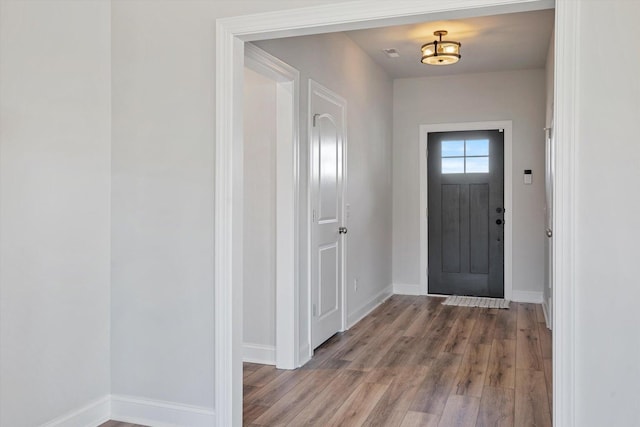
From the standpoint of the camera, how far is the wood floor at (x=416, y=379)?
10.4 ft

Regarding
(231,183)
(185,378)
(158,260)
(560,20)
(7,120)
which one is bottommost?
(185,378)

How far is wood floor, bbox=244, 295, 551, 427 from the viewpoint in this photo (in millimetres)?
3158

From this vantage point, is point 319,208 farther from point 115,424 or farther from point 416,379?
point 115,424

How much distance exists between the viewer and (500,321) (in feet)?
18.2

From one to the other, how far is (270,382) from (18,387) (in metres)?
1.60

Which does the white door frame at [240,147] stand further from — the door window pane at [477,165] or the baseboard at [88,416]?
the door window pane at [477,165]

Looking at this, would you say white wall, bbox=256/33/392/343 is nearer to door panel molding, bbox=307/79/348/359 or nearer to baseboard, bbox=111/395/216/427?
door panel molding, bbox=307/79/348/359

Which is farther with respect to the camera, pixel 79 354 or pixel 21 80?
pixel 79 354

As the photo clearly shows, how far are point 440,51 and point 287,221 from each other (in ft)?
7.99

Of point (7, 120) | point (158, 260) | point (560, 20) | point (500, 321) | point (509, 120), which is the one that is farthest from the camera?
point (509, 120)

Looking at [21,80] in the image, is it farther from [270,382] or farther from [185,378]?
[270,382]

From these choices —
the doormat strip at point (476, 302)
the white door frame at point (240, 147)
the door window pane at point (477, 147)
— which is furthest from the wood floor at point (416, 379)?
the door window pane at point (477, 147)

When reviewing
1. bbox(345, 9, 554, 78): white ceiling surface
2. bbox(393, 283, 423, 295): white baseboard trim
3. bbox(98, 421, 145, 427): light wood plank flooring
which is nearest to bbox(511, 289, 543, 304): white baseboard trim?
bbox(393, 283, 423, 295): white baseboard trim

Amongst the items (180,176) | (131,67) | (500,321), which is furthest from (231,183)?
(500,321)
